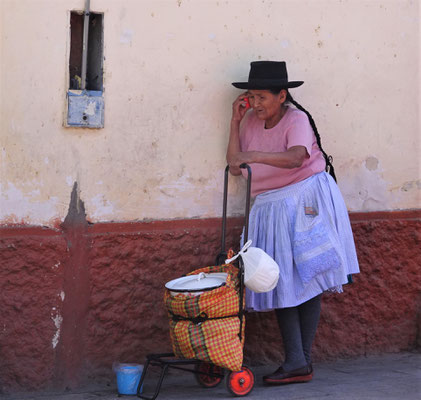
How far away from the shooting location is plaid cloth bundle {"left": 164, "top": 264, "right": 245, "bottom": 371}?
13.7 ft

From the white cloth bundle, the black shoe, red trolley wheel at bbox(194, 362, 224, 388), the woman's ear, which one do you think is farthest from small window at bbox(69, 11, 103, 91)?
the black shoe

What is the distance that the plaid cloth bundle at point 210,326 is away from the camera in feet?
13.7

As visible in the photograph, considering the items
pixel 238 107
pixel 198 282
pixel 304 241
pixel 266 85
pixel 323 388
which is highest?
pixel 266 85

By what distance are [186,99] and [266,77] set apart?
0.51 meters

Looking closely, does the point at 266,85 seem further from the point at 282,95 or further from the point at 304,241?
the point at 304,241

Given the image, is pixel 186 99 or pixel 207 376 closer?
pixel 207 376

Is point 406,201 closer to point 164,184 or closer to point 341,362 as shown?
point 341,362

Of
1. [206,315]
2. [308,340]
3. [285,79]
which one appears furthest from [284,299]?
[285,79]

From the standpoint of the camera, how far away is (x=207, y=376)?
456 centimetres

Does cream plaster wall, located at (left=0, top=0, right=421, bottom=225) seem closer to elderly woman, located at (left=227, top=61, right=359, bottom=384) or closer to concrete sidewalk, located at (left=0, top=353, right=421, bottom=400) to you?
elderly woman, located at (left=227, top=61, right=359, bottom=384)

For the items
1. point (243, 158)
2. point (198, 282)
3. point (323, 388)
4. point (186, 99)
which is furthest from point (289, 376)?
point (186, 99)

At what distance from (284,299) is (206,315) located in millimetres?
640

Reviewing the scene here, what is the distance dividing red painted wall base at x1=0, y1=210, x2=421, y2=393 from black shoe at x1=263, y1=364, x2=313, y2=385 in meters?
0.43

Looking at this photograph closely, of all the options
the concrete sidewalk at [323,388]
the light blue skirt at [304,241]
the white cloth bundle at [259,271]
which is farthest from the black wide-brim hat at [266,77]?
the concrete sidewalk at [323,388]
